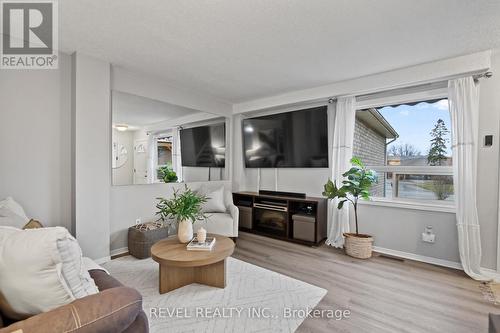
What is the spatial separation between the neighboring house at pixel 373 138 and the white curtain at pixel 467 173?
877 millimetres

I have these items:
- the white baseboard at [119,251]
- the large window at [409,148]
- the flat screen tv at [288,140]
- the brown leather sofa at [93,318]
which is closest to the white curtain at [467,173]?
the large window at [409,148]

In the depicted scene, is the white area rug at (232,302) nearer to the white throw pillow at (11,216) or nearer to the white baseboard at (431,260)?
the white throw pillow at (11,216)

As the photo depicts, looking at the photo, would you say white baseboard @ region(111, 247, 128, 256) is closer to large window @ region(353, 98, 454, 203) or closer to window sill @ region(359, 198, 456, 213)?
window sill @ region(359, 198, 456, 213)

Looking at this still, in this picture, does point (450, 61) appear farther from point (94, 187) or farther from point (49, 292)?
point (94, 187)

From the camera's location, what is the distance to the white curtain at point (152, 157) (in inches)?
145

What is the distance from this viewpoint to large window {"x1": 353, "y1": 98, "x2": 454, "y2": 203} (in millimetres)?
3088

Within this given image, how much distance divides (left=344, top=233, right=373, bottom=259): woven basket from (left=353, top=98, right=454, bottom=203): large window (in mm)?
816

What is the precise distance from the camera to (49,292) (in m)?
0.92

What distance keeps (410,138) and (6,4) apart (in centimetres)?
465

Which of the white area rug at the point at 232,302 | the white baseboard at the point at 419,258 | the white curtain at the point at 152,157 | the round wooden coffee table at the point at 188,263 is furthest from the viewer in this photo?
the white curtain at the point at 152,157

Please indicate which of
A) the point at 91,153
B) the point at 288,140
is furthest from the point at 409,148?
the point at 91,153

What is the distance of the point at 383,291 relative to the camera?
2.33 m

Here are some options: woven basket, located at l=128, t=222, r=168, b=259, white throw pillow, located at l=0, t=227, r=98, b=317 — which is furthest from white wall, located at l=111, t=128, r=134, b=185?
white throw pillow, located at l=0, t=227, r=98, b=317

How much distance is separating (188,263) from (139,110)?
2.50 meters
